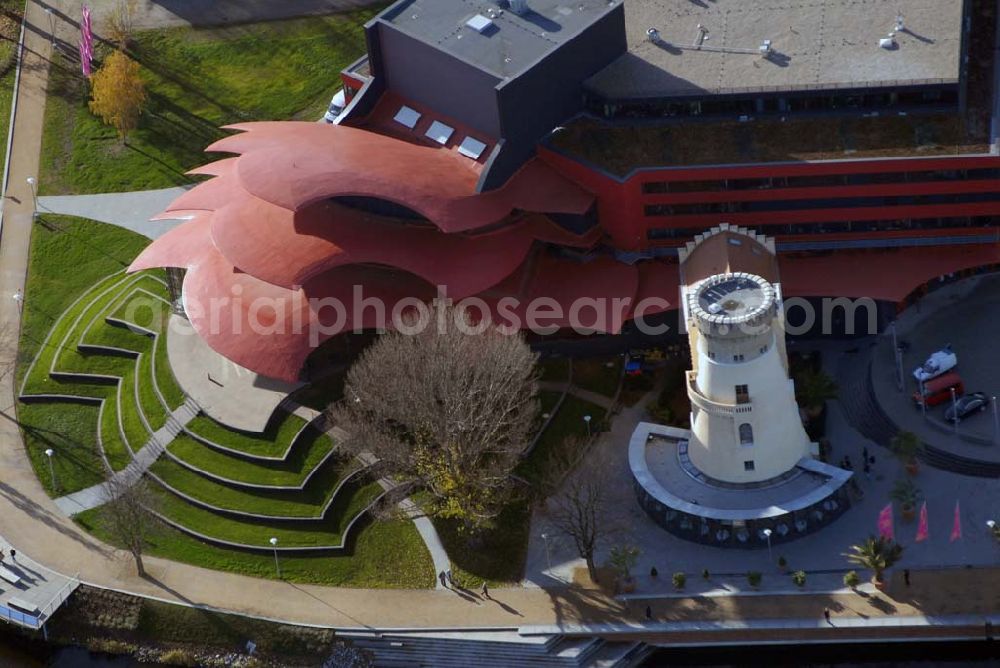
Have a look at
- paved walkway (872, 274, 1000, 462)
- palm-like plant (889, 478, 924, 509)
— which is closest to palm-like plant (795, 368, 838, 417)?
paved walkway (872, 274, 1000, 462)

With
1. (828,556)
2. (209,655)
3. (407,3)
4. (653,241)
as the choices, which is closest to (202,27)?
(407,3)

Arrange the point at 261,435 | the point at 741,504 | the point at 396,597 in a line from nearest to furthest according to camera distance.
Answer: the point at 741,504
the point at 396,597
the point at 261,435

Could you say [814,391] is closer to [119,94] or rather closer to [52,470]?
[52,470]

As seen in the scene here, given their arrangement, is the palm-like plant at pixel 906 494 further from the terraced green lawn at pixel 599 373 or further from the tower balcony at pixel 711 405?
the terraced green lawn at pixel 599 373

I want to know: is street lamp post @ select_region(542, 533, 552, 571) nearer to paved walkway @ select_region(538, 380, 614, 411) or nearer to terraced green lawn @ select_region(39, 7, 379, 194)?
paved walkway @ select_region(538, 380, 614, 411)

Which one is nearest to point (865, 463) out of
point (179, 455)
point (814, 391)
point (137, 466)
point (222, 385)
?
point (814, 391)

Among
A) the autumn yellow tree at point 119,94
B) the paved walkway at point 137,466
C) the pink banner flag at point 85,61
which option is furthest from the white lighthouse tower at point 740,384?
the pink banner flag at point 85,61
